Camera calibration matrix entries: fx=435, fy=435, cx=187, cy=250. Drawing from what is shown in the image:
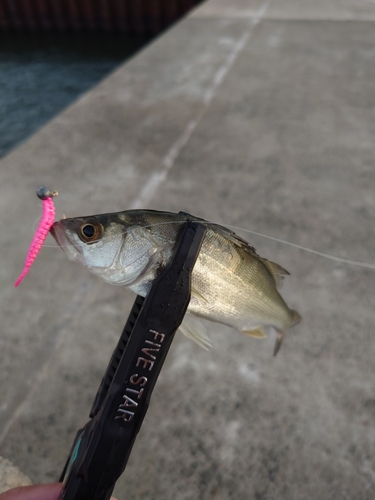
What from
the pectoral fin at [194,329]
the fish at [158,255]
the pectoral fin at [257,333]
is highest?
the fish at [158,255]

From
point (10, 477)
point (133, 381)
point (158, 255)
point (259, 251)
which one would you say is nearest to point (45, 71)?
point (259, 251)

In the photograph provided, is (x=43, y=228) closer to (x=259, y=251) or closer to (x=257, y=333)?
(x=257, y=333)

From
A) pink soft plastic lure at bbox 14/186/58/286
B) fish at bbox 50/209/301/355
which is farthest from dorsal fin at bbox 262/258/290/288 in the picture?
pink soft plastic lure at bbox 14/186/58/286

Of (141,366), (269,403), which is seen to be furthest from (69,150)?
(141,366)

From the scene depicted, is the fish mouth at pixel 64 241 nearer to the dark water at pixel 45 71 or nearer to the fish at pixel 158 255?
the fish at pixel 158 255

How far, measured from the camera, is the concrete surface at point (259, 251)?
179 cm

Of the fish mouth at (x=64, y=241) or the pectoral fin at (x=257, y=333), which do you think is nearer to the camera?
the fish mouth at (x=64, y=241)

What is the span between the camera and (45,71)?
10.3 m

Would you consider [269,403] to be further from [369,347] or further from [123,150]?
[123,150]

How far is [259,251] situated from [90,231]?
1.69 metres

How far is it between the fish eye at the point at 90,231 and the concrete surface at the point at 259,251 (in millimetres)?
1071

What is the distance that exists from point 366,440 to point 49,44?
12655 millimetres

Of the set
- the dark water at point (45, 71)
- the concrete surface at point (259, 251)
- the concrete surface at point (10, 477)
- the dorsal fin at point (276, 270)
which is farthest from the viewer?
the dark water at point (45, 71)

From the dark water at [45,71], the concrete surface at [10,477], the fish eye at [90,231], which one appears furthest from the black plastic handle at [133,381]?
the dark water at [45,71]
